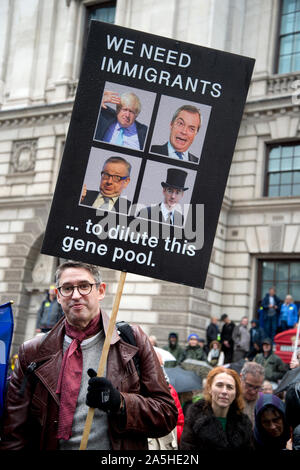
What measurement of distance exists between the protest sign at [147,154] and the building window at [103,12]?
2186 cm

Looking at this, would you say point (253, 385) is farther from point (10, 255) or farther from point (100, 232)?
point (10, 255)

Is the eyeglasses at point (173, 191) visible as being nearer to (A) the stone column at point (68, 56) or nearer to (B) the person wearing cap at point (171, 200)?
(B) the person wearing cap at point (171, 200)

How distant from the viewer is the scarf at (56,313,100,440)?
3.41 m

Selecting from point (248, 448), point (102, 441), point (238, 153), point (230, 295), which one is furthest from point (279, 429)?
point (238, 153)

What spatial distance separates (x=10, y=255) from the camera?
2367cm

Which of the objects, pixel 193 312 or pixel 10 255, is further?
pixel 10 255

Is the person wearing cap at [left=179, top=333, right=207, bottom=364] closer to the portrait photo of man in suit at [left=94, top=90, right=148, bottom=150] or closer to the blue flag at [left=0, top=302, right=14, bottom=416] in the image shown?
the blue flag at [left=0, top=302, right=14, bottom=416]

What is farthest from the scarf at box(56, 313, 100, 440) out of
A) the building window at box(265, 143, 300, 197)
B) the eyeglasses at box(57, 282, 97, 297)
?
the building window at box(265, 143, 300, 197)

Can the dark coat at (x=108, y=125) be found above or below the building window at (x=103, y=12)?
below

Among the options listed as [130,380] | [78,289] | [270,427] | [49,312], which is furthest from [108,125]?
[49,312]

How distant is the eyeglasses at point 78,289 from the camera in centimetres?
364

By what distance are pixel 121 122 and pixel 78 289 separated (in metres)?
1.13

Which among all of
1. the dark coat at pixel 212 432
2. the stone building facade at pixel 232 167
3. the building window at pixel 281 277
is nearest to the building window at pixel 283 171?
the stone building facade at pixel 232 167

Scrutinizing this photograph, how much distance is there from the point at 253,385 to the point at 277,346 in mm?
10150
